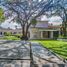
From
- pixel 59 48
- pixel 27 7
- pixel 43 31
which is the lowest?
pixel 59 48

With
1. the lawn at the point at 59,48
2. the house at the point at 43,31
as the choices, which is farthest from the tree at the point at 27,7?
the house at the point at 43,31

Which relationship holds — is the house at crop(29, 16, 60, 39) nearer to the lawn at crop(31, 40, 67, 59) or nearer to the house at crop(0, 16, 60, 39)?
the house at crop(0, 16, 60, 39)

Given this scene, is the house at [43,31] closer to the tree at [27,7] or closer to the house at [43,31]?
the house at [43,31]

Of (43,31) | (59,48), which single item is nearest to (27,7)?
(43,31)

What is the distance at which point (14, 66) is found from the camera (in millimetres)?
7879

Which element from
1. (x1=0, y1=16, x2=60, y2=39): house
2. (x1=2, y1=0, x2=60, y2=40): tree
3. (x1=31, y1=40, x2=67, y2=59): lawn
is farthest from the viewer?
(x1=0, y1=16, x2=60, y2=39): house

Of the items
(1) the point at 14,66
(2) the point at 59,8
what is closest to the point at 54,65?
(1) the point at 14,66

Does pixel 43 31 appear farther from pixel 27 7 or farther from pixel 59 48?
pixel 59 48

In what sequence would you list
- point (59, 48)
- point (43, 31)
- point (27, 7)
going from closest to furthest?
point (59, 48), point (27, 7), point (43, 31)

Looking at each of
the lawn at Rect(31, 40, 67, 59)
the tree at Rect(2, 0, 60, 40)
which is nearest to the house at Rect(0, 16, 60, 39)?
the tree at Rect(2, 0, 60, 40)

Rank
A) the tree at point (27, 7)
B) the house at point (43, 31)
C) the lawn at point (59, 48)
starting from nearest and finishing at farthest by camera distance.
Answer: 1. the lawn at point (59, 48)
2. the tree at point (27, 7)
3. the house at point (43, 31)

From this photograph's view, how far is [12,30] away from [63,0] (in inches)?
1369

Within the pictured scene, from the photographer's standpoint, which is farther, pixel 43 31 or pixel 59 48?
pixel 43 31

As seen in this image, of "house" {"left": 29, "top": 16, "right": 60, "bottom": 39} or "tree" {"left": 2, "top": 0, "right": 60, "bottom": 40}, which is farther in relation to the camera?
"house" {"left": 29, "top": 16, "right": 60, "bottom": 39}
